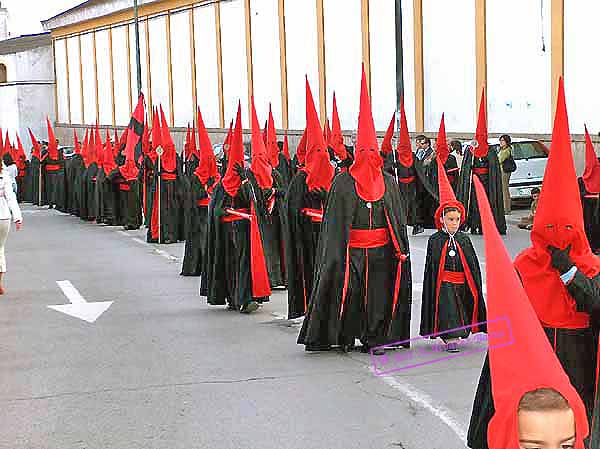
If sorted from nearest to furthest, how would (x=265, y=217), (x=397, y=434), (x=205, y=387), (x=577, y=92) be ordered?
(x=397, y=434) < (x=205, y=387) < (x=265, y=217) < (x=577, y=92)

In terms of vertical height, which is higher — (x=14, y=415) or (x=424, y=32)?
(x=424, y=32)

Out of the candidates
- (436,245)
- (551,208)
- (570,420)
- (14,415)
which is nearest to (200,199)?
(436,245)

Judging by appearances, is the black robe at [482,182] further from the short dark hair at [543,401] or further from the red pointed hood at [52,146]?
the short dark hair at [543,401]

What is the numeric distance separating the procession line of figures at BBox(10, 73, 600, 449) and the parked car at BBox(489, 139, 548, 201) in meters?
2.58

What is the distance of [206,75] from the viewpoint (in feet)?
157

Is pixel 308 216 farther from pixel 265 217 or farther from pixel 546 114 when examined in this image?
pixel 546 114

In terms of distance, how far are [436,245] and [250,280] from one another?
3.07 m

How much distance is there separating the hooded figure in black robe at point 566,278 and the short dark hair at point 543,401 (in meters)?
1.96

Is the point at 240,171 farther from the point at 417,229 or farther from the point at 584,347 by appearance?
the point at 417,229

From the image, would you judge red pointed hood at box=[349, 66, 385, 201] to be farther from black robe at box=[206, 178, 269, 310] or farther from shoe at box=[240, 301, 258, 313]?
shoe at box=[240, 301, 258, 313]

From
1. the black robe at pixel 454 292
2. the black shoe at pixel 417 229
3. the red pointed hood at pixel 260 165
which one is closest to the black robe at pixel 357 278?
the black robe at pixel 454 292

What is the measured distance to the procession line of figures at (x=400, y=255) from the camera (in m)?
3.76

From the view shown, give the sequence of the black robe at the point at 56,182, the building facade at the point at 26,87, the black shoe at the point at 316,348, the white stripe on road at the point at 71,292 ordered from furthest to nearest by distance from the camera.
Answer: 1. the building facade at the point at 26,87
2. the black robe at the point at 56,182
3. the white stripe on road at the point at 71,292
4. the black shoe at the point at 316,348

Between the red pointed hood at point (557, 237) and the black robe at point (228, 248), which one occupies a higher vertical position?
the red pointed hood at point (557, 237)
